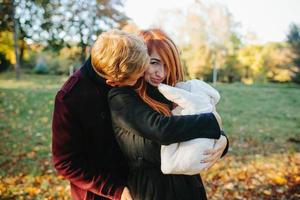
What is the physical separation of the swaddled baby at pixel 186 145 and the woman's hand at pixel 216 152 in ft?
0.07

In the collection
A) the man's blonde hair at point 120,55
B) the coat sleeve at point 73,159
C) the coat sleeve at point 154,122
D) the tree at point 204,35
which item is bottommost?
the tree at point 204,35

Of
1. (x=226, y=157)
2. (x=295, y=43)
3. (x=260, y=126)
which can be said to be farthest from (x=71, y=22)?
(x=295, y=43)

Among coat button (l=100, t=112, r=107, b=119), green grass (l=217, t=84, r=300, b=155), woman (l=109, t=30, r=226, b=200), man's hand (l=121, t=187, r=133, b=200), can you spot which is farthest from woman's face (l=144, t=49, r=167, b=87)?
green grass (l=217, t=84, r=300, b=155)

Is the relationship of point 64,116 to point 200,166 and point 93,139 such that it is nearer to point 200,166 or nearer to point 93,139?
A: point 93,139

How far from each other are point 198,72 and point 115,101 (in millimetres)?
38115

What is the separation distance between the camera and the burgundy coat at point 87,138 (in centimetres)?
204

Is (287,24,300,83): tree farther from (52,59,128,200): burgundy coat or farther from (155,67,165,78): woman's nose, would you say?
(52,59,128,200): burgundy coat

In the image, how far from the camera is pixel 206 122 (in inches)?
74.8

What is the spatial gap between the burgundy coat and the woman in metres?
0.08

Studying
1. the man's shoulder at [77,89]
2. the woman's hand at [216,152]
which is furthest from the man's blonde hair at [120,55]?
the woman's hand at [216,152]

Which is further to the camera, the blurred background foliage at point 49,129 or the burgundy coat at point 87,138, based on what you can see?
the blurred background foliage at point 49,129

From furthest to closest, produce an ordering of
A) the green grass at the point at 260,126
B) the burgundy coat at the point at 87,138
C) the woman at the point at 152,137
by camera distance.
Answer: the green grass at the point at 260,126 < the burgundy coat at the point at 87,138 < the woman at the point at 152,137

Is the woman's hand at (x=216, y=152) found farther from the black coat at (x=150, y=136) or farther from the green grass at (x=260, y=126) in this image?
the green grass at (x=260, y=126)

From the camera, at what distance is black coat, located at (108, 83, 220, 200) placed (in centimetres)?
183
